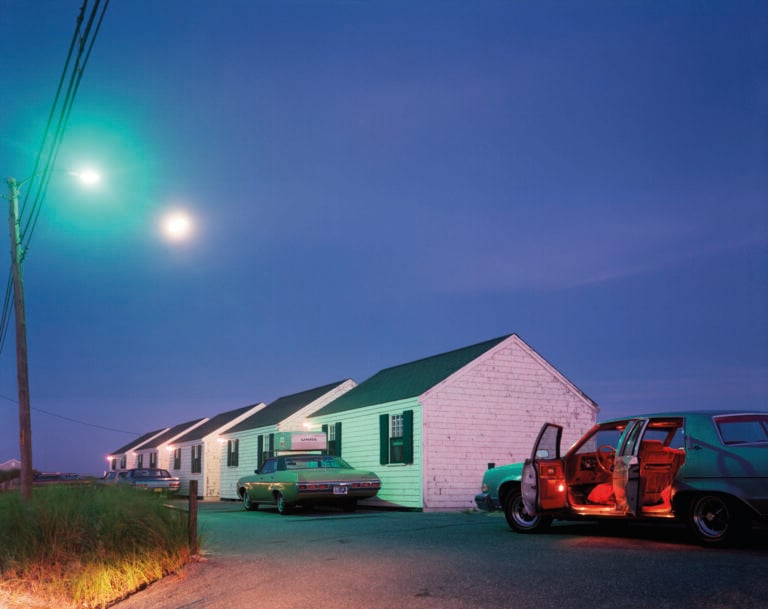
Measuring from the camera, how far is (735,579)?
726 centimetres

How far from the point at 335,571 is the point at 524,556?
2301 millimetres

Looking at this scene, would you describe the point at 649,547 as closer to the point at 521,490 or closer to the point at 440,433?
the point at 521,490

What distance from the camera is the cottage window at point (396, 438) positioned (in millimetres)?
22109

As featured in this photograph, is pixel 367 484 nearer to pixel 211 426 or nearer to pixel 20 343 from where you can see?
pixel 20 343

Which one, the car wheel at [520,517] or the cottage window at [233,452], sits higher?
the cottage window at [233,452]

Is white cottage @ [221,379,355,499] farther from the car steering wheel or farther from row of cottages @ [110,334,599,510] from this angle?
the car steering wheel

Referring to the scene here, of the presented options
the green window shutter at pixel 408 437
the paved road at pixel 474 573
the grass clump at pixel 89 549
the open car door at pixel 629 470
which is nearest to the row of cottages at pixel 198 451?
the green window shutter at pixel 408 437

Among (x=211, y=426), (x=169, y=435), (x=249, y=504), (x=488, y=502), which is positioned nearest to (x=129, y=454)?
(x=169, y=435)

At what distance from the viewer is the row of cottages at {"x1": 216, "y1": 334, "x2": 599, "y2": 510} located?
2172cm

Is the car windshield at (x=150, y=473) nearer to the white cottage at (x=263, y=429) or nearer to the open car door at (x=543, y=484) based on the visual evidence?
the white cottage at (x=263, y=429)

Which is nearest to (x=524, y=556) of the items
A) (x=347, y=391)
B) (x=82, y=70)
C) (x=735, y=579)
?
(x=735, y=579)

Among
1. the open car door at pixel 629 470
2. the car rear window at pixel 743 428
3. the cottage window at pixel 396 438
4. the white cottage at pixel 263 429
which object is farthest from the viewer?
the white cottage at pixel 263 429

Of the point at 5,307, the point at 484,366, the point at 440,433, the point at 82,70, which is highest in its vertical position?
the point at 82,70

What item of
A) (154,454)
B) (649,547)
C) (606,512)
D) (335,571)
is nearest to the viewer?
(335,571)
